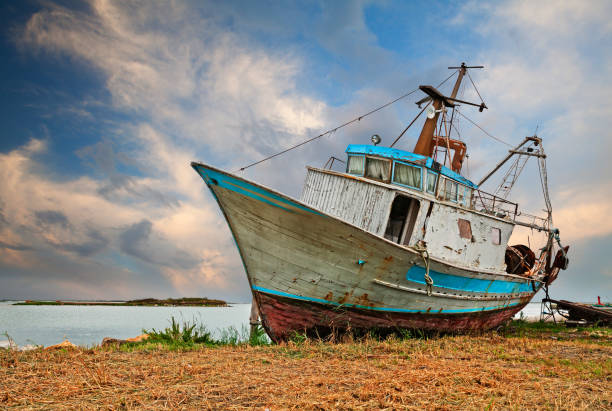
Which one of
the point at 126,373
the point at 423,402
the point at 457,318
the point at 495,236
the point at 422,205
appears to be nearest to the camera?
the point at 423,402

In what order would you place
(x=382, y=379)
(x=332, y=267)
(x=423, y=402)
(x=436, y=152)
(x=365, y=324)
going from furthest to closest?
(x=436, y=152) → (x=365, y=324) → (x=332, y=267) → (x=382, y=379) → (x=423, y=402)

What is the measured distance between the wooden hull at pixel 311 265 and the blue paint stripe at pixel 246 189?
0.07ft

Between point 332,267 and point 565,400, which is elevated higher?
point 332,267

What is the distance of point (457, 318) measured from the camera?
1153 centimetres

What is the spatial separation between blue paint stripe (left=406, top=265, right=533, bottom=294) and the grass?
2.25 meters

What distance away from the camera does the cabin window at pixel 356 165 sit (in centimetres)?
1104

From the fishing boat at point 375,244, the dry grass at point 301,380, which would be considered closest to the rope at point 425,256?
the fishing boat at point 375,244

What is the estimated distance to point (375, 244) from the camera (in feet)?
27.4

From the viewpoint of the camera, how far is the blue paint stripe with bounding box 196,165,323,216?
7.80 meters

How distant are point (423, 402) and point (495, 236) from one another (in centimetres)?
1085

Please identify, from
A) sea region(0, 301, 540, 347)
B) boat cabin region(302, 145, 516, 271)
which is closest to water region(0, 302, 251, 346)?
sea region(0, 301, 540, 347)

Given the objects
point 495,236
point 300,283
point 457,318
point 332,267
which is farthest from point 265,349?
point 495,236

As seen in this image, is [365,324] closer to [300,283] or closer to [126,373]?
[300,283]

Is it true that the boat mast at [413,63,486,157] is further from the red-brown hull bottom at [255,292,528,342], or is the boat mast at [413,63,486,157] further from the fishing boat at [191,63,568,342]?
the red-brown hull bottom at [255,292,528,342]
